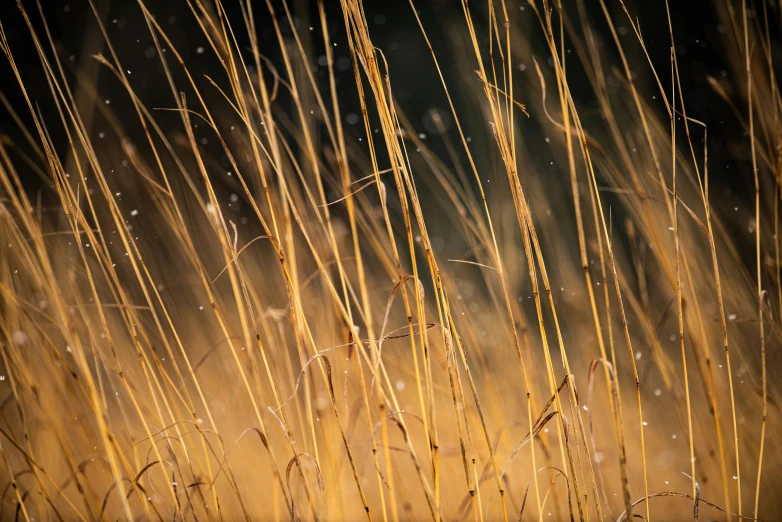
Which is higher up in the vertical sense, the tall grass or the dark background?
the dark background

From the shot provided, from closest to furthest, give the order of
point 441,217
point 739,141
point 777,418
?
point 777,418, point 739,141, point 441,217

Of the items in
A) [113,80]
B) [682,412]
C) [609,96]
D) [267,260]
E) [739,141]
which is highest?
[113,80]

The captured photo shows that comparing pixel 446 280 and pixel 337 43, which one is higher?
pixel 337 43

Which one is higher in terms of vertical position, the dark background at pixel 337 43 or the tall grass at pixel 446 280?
the dark background at pixel 337 43

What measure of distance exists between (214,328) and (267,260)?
0.61 ft

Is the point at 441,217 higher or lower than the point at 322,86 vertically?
lower

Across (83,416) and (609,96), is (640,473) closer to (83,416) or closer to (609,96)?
(609,96)

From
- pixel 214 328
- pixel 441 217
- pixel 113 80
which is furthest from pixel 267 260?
pixel 113 80

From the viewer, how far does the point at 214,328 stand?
115 centimetres

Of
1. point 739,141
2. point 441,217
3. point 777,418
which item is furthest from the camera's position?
point 441,217

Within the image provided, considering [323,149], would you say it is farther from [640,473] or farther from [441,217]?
[640,473]

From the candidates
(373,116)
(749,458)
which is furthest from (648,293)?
(373,116)

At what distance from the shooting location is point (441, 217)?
3.87ft

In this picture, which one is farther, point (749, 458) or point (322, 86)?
point (322, 86)
